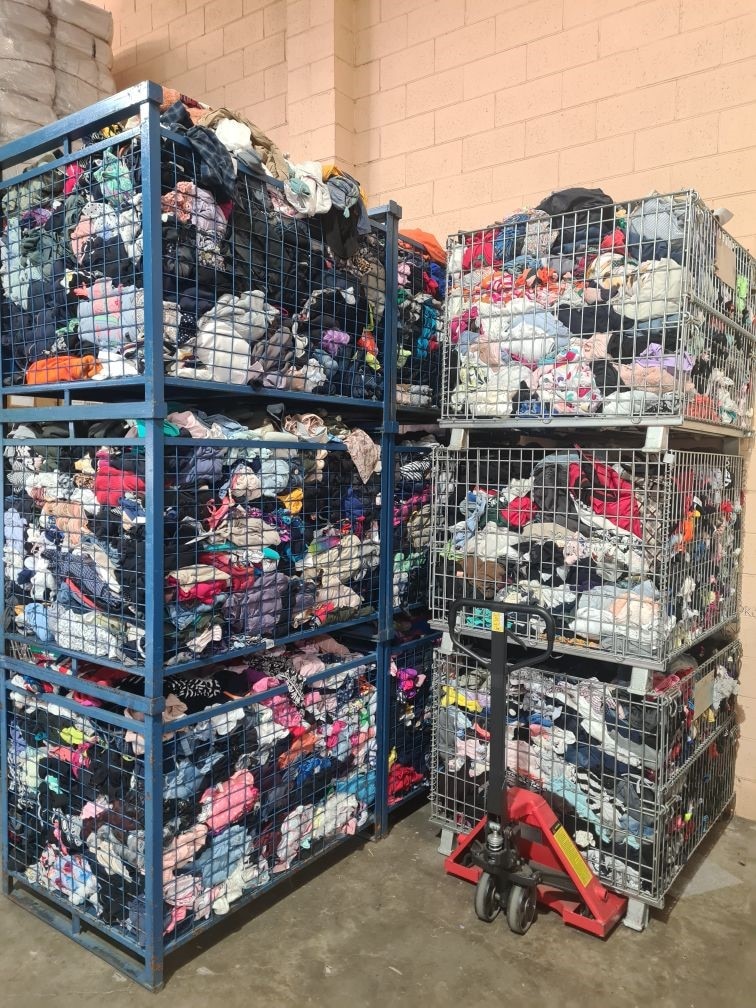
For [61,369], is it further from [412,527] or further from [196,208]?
[412,527]

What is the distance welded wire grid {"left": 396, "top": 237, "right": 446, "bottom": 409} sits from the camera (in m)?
3.12

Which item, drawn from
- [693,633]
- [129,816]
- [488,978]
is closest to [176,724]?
[129,816]

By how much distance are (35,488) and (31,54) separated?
2.83 meters

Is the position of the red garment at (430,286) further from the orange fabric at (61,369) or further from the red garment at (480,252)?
the orange fabric at (61,369)

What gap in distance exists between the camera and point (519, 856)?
8.38ft

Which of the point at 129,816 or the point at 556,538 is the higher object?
the point at 556,538

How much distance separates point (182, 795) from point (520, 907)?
1139 millimetres

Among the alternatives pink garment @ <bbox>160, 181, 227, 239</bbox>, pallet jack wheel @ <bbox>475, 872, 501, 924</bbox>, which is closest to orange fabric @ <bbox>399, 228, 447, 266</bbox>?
pink garment @ <bbox>160, 181, 227, 239</bbox>

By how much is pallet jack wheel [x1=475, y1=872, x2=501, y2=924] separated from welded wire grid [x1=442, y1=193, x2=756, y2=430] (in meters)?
1.55

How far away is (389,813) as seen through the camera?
316cm

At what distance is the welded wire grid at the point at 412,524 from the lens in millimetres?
3123

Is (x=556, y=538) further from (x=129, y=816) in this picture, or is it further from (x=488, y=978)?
(x=129, y=816)

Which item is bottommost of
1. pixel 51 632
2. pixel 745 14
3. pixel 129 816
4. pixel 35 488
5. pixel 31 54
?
pixel 129 816

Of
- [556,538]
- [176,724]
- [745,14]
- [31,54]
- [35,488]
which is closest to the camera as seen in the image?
[176,724]
